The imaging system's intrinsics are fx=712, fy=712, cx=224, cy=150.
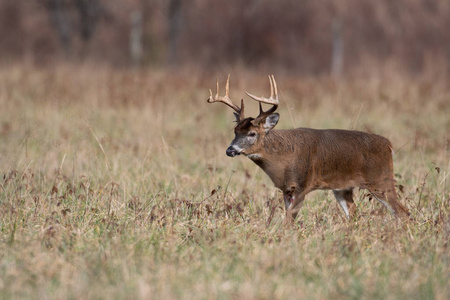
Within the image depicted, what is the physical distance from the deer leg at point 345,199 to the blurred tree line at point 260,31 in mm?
23270

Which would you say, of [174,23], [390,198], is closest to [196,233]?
[390,198]

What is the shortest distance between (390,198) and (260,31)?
27.1 m

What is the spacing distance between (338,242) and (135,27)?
25.8 m

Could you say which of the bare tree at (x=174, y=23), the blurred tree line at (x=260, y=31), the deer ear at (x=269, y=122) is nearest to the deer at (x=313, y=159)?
the deer ear at (x=269, y=122)

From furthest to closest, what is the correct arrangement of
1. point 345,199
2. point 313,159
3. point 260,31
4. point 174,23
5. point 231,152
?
point 260,31, point 174,23, point 345,199, point 313,159, point 231,152

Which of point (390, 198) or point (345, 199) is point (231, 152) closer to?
point (345, 199)

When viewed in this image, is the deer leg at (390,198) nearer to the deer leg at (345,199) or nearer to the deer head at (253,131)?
the deer leg at (345,199)

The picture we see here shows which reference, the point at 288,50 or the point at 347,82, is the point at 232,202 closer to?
the point at 347,82

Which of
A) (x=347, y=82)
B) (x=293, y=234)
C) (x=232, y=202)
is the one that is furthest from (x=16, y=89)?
(x=293, y=234)

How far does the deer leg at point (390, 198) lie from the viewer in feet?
20.1

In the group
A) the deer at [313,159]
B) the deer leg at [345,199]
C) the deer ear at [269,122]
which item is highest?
the deer ear at [269,122]

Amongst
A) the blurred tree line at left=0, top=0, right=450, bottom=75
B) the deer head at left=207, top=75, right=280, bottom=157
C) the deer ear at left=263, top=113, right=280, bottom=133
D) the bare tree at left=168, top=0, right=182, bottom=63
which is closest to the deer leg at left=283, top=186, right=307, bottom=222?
the deer head at left=207, top=75, right=280, bottom=157

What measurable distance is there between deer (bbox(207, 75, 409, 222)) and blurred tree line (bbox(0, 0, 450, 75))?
23318 mm

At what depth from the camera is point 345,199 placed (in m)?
6.36
